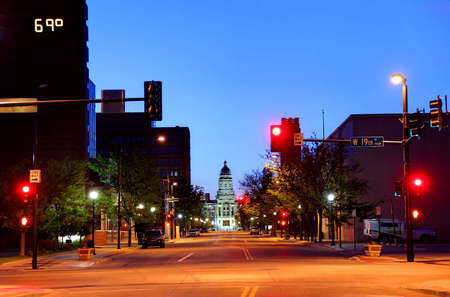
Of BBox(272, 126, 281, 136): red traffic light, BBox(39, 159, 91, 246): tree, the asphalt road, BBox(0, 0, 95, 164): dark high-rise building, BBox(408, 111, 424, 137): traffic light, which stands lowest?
the asphalt road

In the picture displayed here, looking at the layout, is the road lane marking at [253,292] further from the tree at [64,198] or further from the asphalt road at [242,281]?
the tree at [64,198]

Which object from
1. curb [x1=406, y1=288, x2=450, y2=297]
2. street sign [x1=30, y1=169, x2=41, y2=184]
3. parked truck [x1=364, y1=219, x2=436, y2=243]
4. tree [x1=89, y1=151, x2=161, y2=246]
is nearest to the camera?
curb [x1=406, y1=288, x2=450, y2=297]

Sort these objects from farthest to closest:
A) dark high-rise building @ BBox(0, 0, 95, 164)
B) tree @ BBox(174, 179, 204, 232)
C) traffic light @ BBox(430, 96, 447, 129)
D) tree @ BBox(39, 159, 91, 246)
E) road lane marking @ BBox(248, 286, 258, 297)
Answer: tree @ BBox(174, 179, 204, 232)
dark high-rise building @ BBox(0, 0, 95, 164)
tree @ BBox(39, 159, 91, 246)
traffic light @ BBox(430, 96, 447, 129)
road lane marking @ BBox(248, 286, 258, 297)

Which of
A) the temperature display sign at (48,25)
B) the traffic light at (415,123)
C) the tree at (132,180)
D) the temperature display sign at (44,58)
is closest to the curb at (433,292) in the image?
the traffic light at (415,123)

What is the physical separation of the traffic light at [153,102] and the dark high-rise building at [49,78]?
312 feet

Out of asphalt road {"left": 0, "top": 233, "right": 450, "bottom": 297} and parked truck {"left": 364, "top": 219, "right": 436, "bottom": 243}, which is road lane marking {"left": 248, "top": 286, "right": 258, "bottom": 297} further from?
parked truck {"left": 364, "top": 219, "right": 436, "bottom": 243}

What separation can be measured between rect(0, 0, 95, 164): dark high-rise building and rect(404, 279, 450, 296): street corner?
97.5 m

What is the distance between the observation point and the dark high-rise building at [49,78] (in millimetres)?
113438

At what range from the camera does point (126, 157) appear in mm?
73188

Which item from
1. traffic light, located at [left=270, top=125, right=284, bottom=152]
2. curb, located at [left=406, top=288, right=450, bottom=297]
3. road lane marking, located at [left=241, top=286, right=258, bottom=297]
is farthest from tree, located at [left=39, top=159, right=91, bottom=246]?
curb, located at [left=406, top=288, right=450, bottom=297]

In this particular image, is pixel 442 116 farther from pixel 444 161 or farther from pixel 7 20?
pixel 7 20

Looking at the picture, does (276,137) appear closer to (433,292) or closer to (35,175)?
(433,292)

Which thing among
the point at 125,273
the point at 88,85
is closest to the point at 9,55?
the point at 88,85

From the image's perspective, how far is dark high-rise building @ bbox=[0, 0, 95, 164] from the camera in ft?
372
